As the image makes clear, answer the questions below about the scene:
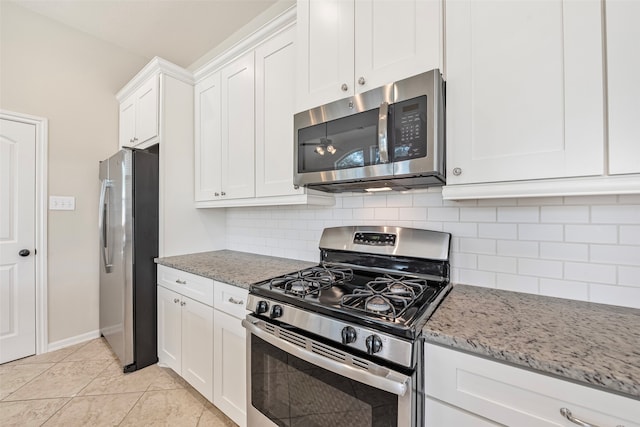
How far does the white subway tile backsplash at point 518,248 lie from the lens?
1.21 meters

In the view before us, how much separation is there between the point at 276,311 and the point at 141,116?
230 cm

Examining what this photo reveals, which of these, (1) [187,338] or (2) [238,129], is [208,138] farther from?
(1) [187,338]

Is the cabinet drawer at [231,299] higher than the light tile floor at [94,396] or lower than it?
higher

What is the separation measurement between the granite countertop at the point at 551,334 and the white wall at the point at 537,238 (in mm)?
86

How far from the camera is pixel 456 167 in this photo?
43.6 inches

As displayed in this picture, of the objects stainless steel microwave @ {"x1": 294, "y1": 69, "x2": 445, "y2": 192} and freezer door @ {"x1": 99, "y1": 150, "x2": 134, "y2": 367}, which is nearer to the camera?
stainless steel microwave @ {"x1": 294, "y1": 69, "x2": 445, "y2": 192}

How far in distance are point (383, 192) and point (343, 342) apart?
0.95 metres

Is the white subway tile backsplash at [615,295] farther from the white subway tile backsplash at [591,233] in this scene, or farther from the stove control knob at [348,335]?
the stove control knob at [348,335]

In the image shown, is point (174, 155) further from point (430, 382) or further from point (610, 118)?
point (610, 118)

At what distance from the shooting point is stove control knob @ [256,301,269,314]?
4.05 feet

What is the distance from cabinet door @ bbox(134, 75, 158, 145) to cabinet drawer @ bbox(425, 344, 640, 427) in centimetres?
252

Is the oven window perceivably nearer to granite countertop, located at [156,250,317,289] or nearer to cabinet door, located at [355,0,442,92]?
granite countertop, located at [156,250,317,289]

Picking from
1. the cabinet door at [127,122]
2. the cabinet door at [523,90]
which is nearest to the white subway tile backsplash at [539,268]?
the cabinet door at [523,90]

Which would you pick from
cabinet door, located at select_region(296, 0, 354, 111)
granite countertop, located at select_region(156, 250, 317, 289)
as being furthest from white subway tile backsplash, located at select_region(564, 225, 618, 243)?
granite countertop, located at select_region(156, 250, 317, 289)
